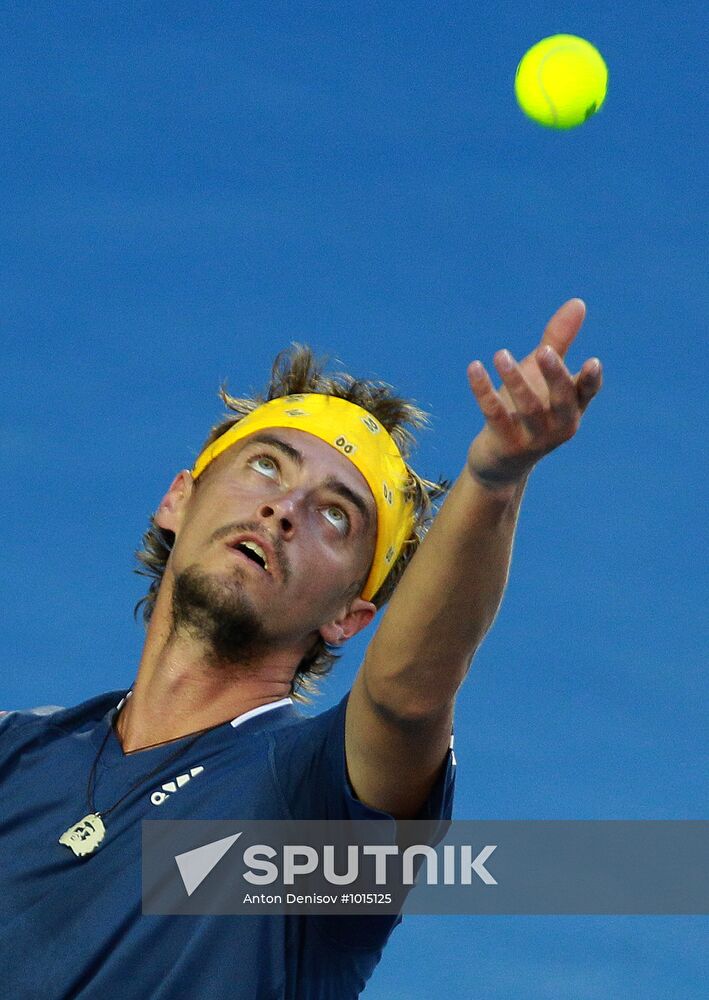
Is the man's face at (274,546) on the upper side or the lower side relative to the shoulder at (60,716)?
upper

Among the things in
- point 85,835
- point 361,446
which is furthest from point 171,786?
point 361,446

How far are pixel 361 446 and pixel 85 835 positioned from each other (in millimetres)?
2487

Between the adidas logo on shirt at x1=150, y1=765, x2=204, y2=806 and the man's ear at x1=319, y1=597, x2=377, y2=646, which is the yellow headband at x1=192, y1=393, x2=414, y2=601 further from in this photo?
the adidas logo on shirt at x1=150, y1=765, x2=204, y2=806

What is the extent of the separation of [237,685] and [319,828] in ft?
3.71

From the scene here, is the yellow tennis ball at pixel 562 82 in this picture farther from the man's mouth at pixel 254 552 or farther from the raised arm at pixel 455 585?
the raised arm at pixel 455 585

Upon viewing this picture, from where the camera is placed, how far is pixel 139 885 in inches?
219

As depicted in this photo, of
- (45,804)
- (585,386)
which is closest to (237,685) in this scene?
(45,804)

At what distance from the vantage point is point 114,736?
6.39 metres

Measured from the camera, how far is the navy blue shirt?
5.38 metres

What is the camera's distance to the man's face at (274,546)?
6.63 m

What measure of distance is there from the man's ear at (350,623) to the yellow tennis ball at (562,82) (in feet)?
8.82

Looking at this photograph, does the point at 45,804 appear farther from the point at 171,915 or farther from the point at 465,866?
the point at 465,866

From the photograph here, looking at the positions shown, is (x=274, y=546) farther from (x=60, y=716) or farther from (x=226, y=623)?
(x=60, y=716)

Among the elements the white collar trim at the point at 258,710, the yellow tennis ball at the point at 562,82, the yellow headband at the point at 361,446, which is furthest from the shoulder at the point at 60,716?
Result: the yellow tennis ball at the point at 562,82
